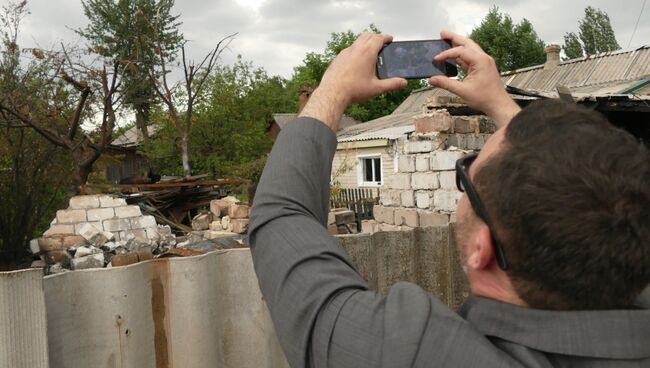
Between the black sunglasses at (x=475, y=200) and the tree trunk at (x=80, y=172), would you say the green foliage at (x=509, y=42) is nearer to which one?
the tree trunk at (x=80, y=172)

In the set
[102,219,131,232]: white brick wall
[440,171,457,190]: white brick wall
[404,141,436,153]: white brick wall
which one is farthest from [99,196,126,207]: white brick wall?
[440,171,457,190]: white brick wall

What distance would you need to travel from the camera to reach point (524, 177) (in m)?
0.89

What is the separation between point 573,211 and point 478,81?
2.35 ft

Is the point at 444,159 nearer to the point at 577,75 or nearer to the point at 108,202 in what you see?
the point at 108,202

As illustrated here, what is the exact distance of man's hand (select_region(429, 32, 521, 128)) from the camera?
147 centimetres

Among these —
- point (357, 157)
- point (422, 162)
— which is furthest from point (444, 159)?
point (357, 157)

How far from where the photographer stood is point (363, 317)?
3.11 ft

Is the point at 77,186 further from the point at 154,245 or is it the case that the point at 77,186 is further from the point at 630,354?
the point at 630,354

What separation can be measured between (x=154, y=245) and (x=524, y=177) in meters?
8.03

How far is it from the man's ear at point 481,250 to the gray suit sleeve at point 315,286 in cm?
10

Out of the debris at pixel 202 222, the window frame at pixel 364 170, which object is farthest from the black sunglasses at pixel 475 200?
the window frame at pixel 364 170

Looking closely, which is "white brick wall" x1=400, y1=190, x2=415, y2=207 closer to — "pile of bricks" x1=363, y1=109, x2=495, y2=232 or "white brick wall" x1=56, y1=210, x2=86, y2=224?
"pile of bricks" x1=363, y1=109, x2=495, y2=232

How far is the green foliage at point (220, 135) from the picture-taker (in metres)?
22.9

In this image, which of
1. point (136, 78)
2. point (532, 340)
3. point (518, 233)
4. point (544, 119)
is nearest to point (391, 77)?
point (544, 119)
